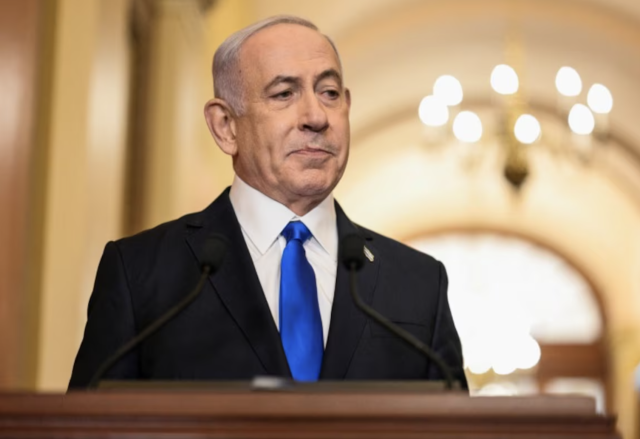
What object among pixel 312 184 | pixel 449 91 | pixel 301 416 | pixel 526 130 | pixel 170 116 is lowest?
pixel 301 416

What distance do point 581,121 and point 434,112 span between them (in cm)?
147

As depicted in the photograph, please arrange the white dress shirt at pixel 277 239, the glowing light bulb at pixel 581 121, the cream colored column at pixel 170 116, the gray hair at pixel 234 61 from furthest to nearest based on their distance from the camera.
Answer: the glowing light bulb at pixel 581 121
the cream colored column at pixel 170 116
the gray hair at pixel 234 61
the white dress shirt at pixel 277 239

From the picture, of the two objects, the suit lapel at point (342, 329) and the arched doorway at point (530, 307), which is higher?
the arched doorway at point (530, 307)

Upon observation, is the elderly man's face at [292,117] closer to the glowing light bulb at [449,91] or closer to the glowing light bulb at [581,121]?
the glowing light bulb at [449,91]

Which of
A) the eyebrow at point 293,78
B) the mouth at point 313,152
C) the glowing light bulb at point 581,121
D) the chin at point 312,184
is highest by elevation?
the glowing light bulb at point 581,121

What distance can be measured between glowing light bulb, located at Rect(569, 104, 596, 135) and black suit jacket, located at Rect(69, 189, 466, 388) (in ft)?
31.6

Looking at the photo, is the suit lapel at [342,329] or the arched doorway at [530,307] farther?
the arched doorway at [530,307]

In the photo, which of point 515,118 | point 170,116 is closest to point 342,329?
point 170,116

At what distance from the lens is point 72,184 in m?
4.94

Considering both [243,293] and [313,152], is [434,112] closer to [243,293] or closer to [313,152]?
[313,152]

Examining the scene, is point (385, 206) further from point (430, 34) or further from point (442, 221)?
point (430, 34)

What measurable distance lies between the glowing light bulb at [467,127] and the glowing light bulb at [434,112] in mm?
280

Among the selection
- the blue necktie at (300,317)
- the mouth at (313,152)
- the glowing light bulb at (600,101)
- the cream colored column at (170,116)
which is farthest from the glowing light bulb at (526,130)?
the blue necktie at (300,317)

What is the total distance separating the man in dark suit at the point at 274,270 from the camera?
284 centimetres
